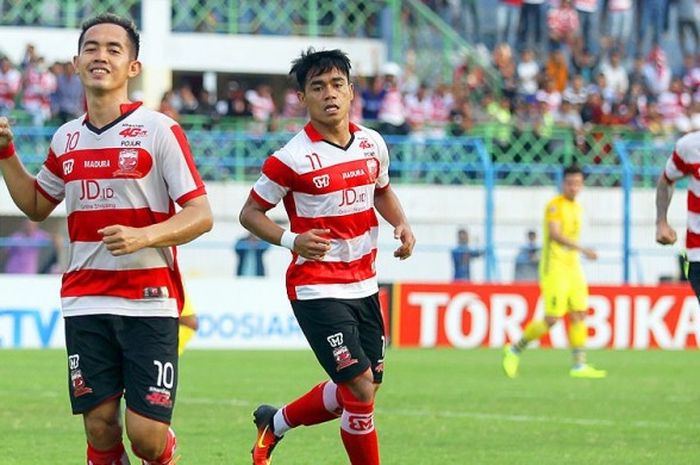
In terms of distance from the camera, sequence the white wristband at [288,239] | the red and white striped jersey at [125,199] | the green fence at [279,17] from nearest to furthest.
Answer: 1. the red and white striped jersey at [125,199]
2. the white wristband at [288,239]
3. the green fence at [279,17]

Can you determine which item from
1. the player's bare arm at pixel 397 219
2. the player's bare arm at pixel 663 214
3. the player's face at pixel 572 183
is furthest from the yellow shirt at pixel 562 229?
the player's bare arm at pixel 397 219

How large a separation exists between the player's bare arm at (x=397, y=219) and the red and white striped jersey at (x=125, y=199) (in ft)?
6.72

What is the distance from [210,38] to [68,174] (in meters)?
27.5

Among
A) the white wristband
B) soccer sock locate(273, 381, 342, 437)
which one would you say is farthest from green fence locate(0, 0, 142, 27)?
the white wristband

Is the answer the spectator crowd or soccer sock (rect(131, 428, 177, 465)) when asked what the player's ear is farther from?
the spectator crowd

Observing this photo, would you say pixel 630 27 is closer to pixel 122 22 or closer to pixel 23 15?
pixel 23 15

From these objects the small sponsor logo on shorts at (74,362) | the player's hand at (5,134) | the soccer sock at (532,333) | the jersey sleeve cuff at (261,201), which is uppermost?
the player's hand at (5,134)

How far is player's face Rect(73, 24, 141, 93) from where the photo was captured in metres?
7.85

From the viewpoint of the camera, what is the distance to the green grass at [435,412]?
11656 millimetres

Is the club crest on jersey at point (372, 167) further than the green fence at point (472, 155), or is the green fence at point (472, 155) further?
the green fence at point (472, 155)

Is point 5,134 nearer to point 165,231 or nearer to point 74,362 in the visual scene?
point 165,231

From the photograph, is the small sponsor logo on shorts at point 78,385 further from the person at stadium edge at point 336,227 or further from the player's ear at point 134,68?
the person at stadium edge at point 336,227

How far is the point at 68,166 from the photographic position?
8.02 meters

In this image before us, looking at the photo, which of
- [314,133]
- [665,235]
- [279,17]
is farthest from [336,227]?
[279,17]
